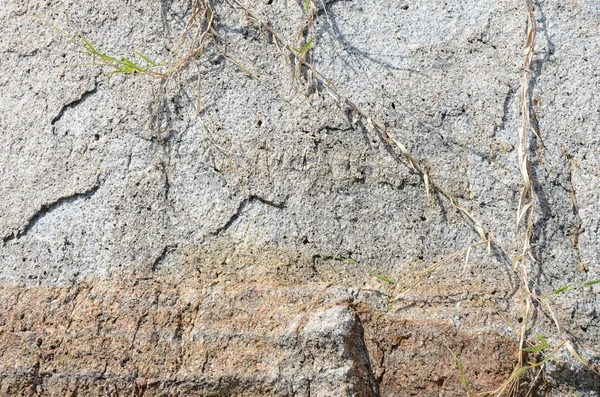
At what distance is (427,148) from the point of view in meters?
1.34

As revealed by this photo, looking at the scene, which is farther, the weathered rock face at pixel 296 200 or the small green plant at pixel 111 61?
the small green plant at pixel 111 61

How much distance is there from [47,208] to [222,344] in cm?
51

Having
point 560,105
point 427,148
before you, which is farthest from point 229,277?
point 560,105

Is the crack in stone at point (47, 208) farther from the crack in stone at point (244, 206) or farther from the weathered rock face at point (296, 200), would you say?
the crack in stone at point (244, 206)

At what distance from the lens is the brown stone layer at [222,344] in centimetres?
117

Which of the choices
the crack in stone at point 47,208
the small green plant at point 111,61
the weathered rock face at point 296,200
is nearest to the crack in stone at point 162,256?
the weathered rock face at point 296,200

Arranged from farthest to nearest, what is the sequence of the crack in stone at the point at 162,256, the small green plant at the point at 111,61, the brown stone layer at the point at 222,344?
the small green plant at the point at 111,61 < the crack in stone at the point at 162,256 < the brown stone layer at the point at 222,344

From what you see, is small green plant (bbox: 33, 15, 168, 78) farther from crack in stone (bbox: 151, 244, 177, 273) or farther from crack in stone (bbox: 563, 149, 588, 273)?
crack in stone (bbox: 563, 149, 588, 273)

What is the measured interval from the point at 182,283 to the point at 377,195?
1.42 ft

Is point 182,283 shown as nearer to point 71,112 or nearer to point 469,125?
point 71,112

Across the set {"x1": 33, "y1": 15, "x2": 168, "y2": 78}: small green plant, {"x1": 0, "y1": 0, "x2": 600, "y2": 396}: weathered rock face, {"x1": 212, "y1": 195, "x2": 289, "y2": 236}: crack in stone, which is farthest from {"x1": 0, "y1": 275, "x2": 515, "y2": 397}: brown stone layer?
{"x1": 33, "y1": 15, "x2": 168, "y2": 78}: small green plant

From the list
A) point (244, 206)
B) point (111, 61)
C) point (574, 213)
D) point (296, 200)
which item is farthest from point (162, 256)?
point (574, 213)

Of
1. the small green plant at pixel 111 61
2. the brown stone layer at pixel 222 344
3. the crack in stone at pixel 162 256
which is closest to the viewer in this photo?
the brown stone layer at pixel 222 344

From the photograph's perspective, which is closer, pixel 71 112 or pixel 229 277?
pixel 229 277
